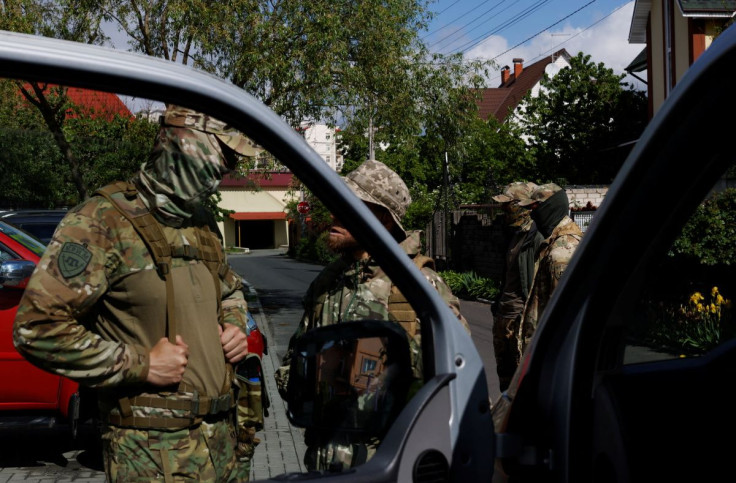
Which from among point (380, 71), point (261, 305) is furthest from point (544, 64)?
point (261, 305)

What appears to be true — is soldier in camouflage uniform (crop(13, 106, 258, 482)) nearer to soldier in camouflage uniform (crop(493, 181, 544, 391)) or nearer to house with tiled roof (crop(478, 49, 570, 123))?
soldier in camouflage uniform (crop(493, 181, 544, 391))

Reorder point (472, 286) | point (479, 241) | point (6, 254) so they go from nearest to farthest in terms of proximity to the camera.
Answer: point (6, 254), point (472, 286), point (479, 241)

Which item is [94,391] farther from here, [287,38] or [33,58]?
[287,38]

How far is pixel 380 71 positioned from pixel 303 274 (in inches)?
476

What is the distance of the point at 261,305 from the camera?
274cm

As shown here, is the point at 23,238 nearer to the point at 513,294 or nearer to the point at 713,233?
the point at 713,233

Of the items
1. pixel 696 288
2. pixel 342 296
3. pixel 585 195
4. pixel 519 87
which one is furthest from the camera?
pixel 519 87

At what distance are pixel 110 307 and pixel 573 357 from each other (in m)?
1.12

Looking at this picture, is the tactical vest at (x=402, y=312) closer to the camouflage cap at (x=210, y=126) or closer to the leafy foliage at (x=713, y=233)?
the camouflage cap at (x=210, y=126)

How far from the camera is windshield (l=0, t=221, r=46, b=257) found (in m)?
2.82

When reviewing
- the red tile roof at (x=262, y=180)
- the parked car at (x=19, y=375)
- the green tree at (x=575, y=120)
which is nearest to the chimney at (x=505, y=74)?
the green tree at (x=575, y=120)

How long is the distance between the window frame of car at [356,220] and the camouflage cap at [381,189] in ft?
4.49

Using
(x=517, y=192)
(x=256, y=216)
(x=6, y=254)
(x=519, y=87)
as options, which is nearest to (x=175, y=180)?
(x=256, y=216)

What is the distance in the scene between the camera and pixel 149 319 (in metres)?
2.14
